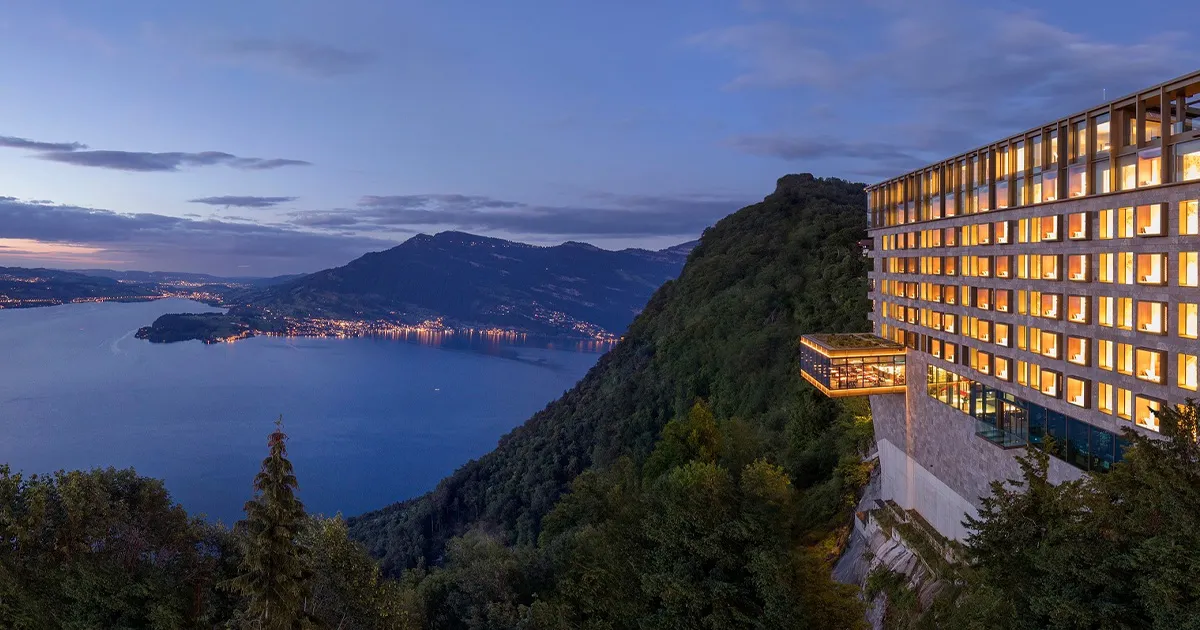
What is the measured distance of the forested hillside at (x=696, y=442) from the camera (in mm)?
19797

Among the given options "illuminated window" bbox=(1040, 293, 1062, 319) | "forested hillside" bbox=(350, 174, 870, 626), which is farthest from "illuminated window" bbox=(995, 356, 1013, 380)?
"forested hillside" bbox=(350, 174, 870, 626)

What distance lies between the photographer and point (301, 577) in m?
16.1

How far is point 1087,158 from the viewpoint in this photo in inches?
834

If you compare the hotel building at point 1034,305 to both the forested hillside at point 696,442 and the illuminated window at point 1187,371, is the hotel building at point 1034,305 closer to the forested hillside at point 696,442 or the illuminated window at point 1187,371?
the illuminated window at point 1187,371

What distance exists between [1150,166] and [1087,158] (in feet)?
7.27

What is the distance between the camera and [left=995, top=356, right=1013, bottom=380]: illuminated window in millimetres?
25625

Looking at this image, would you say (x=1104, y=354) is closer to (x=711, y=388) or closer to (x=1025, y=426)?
(x=1025, y=426)

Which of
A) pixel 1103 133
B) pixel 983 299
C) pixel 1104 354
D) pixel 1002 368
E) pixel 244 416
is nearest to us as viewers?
pixel 1103 133

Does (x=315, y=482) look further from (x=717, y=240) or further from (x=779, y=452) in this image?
(x=779, y=452)

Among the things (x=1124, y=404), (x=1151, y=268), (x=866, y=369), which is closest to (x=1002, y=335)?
(x=1124, y=404)

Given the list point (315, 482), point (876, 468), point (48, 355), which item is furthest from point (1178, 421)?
point (48, 355)

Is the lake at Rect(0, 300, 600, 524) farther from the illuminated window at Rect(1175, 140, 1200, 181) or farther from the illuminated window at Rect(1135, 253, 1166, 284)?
the illuminated window at Rect(1175, 140, 1200, 181)

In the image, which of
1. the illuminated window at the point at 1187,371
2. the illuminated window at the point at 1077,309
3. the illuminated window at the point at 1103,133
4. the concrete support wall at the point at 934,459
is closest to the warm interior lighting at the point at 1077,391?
the illuminated window at the point at 1077,309

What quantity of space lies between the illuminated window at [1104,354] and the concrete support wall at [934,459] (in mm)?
3486
